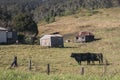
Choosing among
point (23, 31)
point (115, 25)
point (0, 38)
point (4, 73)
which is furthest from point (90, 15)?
point (4, 73)

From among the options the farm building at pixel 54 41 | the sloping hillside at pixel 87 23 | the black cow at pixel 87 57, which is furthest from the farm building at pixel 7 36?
the black cow at pixel 87 57

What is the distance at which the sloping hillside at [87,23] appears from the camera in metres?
116

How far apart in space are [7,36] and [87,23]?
48505 mm

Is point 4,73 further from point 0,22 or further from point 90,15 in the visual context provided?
point 90,15

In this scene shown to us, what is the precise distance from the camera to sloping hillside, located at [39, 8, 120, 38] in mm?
115688

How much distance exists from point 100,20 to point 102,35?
34.8 metres

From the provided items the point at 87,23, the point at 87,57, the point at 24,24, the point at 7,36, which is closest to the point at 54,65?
the point at 87,57

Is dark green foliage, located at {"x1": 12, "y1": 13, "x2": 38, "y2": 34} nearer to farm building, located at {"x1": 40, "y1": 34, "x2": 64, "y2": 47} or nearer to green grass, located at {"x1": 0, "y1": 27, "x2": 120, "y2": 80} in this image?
farm building, located at {"x1": 40, "y1": 34, "x2": 64, "y2": 47}

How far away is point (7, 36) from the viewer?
266ft

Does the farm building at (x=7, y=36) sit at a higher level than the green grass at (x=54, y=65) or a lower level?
higher

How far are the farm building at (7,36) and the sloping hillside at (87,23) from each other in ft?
86.0

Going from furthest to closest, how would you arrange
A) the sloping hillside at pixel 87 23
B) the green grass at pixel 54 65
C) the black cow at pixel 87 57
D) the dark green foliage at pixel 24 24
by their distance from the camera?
the sloping hillside at pixel 87 23
the dark green foliage at pixel 24 24
the black cow at pixel 87 57
the green grass at pixel 54 65

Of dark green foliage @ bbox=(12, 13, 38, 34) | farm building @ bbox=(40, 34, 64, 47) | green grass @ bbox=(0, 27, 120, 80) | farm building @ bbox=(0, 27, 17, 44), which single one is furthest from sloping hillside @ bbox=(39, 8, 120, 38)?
green grass @ bbox=(0, 27, 120, 80)

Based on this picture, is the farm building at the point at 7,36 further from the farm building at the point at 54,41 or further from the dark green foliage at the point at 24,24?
the dark green foliage at the point at 24,24
